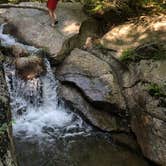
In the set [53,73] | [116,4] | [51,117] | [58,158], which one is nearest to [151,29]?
[116,4]

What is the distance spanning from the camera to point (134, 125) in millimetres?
8703

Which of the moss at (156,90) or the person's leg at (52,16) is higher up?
the person's leg at (52,16)

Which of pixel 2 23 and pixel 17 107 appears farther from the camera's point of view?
pixel 2 23

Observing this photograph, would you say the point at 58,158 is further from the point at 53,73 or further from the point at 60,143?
the point at 53,73

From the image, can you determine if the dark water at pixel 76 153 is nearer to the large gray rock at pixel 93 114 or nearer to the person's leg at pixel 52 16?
the large gray rock at pixel 93 114

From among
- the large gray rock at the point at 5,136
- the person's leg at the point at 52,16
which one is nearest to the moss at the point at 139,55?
the person's leg at the point at 52,16

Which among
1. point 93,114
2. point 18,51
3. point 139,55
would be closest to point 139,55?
point 139,55

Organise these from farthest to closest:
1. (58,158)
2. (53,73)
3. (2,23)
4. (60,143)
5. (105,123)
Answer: (2,23) → (53,73) → (105,123) → (60,143) → (58,158)

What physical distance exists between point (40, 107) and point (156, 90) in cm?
312

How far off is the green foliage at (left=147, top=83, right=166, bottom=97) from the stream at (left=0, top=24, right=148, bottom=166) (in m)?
1.37

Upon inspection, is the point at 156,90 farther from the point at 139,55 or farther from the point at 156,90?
the point at 139,55

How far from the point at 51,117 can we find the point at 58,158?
1.76m

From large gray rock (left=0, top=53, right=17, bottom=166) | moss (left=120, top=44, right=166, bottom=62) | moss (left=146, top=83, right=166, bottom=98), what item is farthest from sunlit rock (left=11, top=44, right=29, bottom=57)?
large gray rock (left=0, top=53, right=17, bottom=166)

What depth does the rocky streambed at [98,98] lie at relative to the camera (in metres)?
7.85
